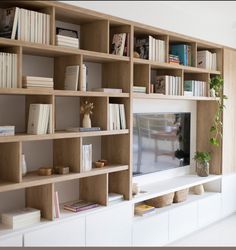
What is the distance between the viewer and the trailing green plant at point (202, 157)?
432cm

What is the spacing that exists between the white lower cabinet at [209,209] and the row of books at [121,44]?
79.4 inches

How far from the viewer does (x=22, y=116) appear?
2627 mm

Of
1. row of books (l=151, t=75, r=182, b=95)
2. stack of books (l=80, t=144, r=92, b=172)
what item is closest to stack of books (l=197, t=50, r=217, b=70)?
row of books (l=151, t=75, r=182, b=95)

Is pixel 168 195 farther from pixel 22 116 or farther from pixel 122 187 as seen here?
pixel 22 116

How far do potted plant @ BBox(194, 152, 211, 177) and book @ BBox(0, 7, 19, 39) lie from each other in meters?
2.89

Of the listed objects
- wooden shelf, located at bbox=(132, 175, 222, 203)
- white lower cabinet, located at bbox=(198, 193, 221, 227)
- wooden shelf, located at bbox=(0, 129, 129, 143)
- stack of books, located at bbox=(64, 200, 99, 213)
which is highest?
wooden shelf, located at bbox=(0, 129, 129, 143)

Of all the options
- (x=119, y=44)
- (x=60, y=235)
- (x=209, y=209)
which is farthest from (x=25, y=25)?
(x=209, y=209)

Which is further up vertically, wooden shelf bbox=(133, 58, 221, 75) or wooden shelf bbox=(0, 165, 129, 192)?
wooden shelf bbox=(133, 58, 221, 75)

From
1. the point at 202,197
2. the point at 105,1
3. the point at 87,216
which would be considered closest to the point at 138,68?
the point at 87,216

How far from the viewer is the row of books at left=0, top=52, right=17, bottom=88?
217 cm

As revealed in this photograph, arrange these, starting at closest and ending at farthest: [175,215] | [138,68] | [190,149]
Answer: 1. [138,68]
2. [175,215]
3. [190,149]

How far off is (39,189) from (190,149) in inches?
96.1

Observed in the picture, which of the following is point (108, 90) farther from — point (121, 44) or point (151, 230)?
point (151, 230)

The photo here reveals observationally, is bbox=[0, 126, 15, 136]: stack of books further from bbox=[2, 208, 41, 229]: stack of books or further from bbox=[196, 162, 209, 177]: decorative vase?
bbox=[196, 162, 209, 177]: decorative vase
